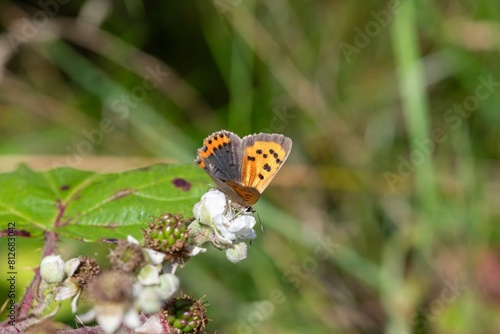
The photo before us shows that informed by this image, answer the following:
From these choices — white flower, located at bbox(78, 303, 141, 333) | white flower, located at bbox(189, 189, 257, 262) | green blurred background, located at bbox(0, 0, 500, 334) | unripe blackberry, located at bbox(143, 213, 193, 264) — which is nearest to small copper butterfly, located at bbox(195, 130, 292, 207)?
white flower, located at bbox(189, 189, 257, 262)

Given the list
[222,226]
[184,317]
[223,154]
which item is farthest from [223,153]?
[184,317]

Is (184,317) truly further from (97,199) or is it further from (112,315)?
(97,199)

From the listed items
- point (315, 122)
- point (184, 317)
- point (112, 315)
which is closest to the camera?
point (112, 315)

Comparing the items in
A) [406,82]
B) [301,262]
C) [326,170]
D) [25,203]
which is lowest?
[25,203]

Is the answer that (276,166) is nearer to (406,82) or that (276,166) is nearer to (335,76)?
(406,82)

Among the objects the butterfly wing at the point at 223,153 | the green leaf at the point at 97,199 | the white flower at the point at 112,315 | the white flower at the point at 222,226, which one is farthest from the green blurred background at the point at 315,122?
the white flower at the point at 112,315

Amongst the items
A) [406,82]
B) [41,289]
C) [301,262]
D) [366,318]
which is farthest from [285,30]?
[41,289]

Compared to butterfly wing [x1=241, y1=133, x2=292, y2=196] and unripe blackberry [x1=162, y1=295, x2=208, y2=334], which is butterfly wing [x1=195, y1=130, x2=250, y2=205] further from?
unripe blackberry [x1=162, y1=295, x2=208, y2=334]

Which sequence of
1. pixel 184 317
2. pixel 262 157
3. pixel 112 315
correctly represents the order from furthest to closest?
1. pixel 262 157
2. pixel 184 317
3. pixel 112 315
